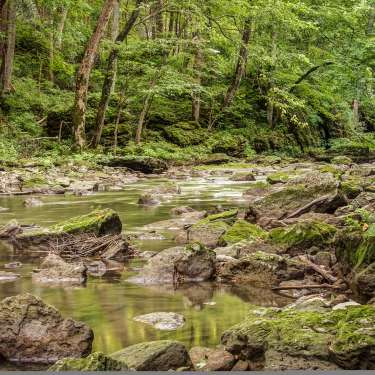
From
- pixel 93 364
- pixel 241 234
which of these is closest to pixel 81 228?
pixel 241 234

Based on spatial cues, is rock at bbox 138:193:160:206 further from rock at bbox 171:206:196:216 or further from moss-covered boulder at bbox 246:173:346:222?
moss-covered boulder at bbox 246:173:346:222

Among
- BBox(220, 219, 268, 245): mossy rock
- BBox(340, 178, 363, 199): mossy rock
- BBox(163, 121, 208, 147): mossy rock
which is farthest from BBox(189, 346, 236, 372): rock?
BBox(163, 121, 208, 147): mossy rock

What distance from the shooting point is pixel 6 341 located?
3.79 meters

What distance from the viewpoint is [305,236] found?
22.1 feet

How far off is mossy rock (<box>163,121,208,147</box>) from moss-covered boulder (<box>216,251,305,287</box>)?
22.3 m

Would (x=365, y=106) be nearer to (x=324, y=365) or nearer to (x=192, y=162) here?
(x=192, y=162)

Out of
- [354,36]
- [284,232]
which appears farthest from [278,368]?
[354,36]

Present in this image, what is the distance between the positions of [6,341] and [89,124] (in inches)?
913

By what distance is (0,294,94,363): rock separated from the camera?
378 centimetres

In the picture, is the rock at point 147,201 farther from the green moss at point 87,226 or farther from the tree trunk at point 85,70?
the tree trunk at point 85,70

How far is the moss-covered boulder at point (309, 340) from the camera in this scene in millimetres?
3182

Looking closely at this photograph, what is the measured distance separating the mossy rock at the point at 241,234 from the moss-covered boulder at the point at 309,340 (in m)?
3.39

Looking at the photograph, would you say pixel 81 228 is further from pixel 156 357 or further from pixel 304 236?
pixel 156 357

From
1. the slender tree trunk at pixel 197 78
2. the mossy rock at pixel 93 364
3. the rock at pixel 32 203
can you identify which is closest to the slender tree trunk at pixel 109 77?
the slender tree trunk at pixel 197 78
